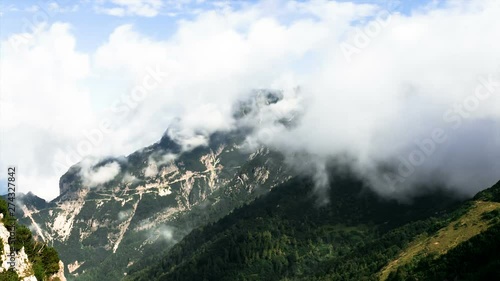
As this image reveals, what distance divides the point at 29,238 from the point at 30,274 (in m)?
18.6

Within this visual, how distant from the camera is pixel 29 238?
13338 centimetres

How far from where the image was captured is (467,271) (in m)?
197

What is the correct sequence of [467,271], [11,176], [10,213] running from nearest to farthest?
[11,176]
[10,213]
[467,271]

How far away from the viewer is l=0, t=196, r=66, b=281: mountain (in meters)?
108

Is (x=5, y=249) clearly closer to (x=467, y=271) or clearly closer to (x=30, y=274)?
(x=30, y=274)

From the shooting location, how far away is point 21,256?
118750 millimetres

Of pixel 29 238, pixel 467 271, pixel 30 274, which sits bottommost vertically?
pixel 467 271

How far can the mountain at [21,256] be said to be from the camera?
108312 millimetres

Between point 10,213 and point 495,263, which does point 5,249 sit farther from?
point 495,263

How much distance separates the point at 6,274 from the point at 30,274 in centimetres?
1330

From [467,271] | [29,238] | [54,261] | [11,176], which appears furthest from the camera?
[467,271]

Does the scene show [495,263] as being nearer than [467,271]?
Yes

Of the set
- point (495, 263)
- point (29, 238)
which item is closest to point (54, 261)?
point (29, 238)

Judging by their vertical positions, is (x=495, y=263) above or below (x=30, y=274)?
below
